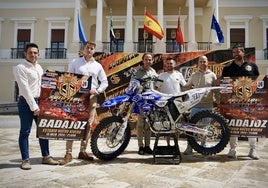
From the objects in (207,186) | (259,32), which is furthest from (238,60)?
(259,32)

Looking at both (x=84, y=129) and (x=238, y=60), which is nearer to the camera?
(x=84, y=129)

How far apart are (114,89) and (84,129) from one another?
2.67 meters

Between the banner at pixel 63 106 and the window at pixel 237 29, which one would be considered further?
the window at pixel 237 29

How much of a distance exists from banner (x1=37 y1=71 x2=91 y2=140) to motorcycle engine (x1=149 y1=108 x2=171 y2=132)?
3.37ft

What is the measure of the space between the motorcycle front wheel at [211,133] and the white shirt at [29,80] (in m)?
2.42

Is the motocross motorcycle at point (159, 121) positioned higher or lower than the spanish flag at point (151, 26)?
lower

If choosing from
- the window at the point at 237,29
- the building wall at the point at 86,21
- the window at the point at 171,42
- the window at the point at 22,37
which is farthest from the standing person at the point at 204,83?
the window at the point at 22,37

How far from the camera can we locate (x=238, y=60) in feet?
15.4

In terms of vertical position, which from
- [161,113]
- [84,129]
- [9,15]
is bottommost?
[84,129]

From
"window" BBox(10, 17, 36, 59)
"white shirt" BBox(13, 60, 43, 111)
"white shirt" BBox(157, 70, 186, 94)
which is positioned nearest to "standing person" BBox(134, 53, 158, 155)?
"white shirt" BBox(157, 70, 186, 94)

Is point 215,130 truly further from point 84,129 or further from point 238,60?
point 84,129

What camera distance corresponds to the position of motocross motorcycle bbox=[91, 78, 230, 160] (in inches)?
161

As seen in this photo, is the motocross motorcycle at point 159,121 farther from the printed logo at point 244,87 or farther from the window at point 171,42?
the window at point 171,42

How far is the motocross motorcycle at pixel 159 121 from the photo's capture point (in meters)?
4.09
